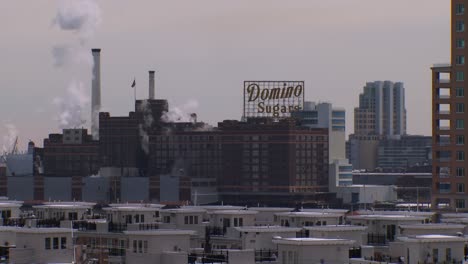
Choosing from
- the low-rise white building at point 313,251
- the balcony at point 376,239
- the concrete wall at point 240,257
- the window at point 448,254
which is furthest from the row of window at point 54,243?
the balcony at point 376,239

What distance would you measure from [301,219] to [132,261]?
3966 cm

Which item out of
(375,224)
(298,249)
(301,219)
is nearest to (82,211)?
(301,219)

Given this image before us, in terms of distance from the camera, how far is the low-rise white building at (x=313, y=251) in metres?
96.3

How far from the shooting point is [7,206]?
14862 cm

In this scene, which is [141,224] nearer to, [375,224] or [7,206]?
[7,206]

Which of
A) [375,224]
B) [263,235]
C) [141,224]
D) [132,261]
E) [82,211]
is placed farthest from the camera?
[82,211]

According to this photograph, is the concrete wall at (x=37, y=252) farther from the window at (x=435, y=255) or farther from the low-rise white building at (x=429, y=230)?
the low-rise white building at (x=429, y=230)

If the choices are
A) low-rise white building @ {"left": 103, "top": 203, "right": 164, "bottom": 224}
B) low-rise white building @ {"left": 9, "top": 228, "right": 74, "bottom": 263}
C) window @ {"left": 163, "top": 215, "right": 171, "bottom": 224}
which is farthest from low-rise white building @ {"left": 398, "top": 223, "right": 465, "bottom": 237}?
low-rise white building @ {"left": 103, "top": 203, "right": 164, "bottom": 224}

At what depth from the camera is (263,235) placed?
119 m

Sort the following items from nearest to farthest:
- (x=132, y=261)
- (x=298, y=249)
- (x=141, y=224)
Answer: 1. (x=298, y=249)
2. (x=132, y=261)
3. (x=141, y=224)

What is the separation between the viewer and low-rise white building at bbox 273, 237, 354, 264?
316 feet

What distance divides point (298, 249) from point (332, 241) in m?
2.50

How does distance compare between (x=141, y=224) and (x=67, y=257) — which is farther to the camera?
(x=141, y=224)

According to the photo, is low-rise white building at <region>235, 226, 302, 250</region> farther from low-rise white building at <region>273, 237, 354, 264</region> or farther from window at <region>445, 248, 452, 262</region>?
window at <region>445, 248, 452, 262</region>
